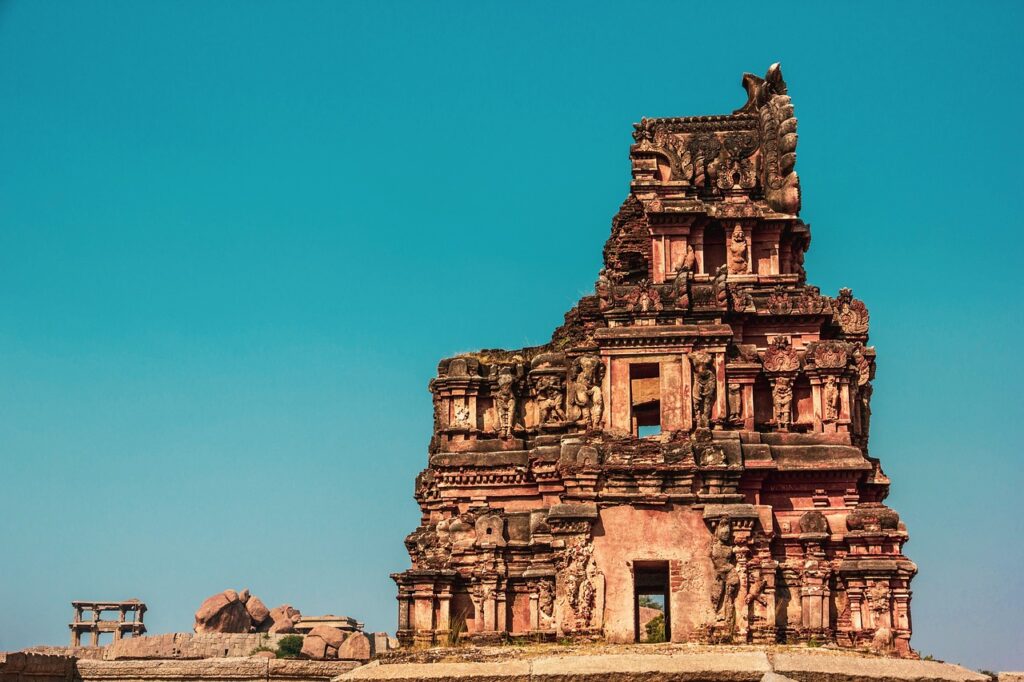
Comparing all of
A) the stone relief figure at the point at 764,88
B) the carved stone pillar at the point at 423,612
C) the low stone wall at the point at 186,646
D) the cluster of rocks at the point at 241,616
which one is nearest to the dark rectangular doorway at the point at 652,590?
Result: the carved stone pillar at the point at 423,612

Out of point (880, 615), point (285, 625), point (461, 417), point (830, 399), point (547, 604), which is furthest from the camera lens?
point (285, 625)

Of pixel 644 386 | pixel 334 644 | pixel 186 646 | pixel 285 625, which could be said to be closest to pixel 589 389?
pixel 644 386

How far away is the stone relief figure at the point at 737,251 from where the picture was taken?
114 feet

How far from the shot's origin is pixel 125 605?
6338 cm

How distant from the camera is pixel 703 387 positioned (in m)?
31.1

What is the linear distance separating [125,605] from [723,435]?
130 feet

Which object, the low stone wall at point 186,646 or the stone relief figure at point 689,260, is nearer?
the stone relief figure at point 689,260

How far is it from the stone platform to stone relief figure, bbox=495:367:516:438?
7.49 meters

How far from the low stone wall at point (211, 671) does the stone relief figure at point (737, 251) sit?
12.7m

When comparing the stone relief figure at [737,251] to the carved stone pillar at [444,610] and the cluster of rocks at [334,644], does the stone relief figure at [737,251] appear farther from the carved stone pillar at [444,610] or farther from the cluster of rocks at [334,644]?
the cluster of rocks at [334,644]

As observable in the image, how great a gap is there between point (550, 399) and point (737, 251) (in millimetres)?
5800

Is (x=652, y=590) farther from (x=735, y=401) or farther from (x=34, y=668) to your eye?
(x=34, y=668)

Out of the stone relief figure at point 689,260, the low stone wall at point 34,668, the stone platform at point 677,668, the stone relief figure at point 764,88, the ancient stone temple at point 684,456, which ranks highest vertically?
the stone relief figure at point 764,88

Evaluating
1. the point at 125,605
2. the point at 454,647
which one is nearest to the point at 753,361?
the point at 454,647
